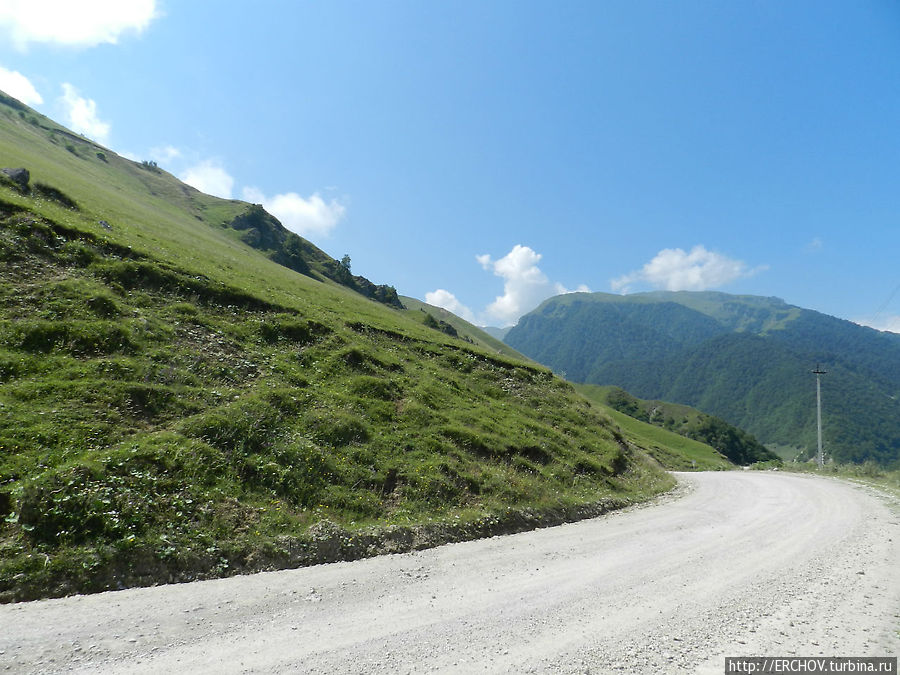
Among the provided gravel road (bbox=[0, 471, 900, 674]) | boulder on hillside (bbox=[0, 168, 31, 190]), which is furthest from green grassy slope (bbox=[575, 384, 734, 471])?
boulder on hillside (bbox=[0, 168, 31, 190])

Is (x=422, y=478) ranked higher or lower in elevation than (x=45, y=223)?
lower

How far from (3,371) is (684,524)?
26.0 metres

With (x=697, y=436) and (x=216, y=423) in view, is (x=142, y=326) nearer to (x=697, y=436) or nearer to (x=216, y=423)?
(x=216, y=423)

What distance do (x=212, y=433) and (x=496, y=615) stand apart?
1178 cm

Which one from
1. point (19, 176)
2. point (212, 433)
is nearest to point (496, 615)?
point (212, 433)

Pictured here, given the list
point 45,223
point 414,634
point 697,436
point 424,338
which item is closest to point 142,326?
point 45,223

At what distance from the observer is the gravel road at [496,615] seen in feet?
23.5

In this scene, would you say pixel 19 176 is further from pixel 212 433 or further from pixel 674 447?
pixel 674 447

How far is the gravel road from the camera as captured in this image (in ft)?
23.5

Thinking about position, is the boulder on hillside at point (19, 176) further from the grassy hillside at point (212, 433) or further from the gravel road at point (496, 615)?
the gravel road at point (496, 615)

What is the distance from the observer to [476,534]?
1566 cm

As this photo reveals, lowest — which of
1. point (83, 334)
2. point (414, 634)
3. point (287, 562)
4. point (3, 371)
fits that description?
point (287, 562)

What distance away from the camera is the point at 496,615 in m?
8.98

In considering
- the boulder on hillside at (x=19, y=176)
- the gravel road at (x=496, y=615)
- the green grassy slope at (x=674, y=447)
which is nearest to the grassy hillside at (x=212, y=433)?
the boulder on hillside at (x=19, y=176)
